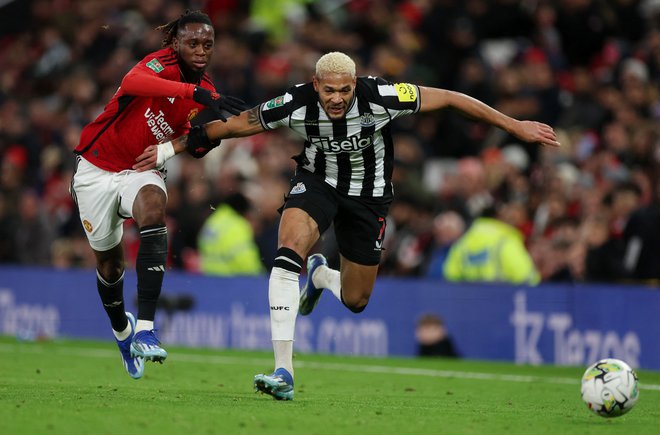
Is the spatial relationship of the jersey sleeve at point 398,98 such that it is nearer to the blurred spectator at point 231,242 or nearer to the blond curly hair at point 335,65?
the blond curly hair at point 335,65

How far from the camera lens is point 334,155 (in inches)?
356

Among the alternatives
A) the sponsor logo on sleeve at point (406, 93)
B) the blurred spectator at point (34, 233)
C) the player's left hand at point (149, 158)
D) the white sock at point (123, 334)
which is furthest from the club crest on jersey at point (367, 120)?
the blurred spectator at point (34, 233)

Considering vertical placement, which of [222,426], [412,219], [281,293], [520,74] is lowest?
[222,426]

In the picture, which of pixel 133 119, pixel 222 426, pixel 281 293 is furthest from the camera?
pixel 133 119

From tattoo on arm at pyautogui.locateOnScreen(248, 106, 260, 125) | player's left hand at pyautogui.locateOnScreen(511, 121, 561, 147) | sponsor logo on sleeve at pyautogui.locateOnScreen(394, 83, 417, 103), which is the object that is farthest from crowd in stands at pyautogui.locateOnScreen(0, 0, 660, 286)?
tattoo on arm at pyautogui.locateOnScreen(248, 106, 260, 125)

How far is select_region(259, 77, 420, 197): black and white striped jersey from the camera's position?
8.65 meters

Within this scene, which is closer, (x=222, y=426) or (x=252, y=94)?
(x=222, y=426)

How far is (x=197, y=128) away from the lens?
8828mm

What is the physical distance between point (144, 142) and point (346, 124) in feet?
5.34

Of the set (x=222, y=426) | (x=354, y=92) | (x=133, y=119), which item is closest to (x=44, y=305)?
(x=133, y=119)

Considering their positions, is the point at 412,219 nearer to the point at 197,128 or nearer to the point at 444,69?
the point at 444,69

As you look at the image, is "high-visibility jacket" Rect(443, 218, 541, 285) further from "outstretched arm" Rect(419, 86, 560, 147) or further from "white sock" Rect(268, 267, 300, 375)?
"white sock" Rect(268, 267, 300, 375)

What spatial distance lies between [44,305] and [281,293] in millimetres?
9587

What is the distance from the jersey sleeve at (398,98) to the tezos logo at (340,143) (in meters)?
0.31
